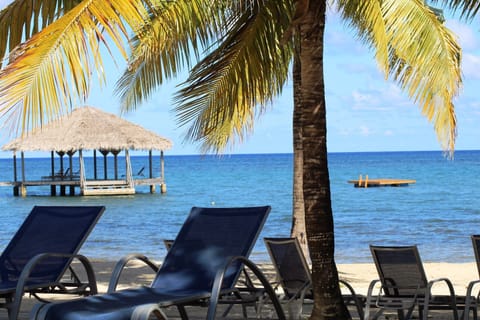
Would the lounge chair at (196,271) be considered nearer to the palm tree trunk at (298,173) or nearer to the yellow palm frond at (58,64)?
the yellow palm frond at (58,64)

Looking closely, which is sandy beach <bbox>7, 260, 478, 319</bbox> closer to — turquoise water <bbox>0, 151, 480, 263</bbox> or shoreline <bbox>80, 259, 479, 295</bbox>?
shoreline <bbox>80, 259, 479, 295</bbox>

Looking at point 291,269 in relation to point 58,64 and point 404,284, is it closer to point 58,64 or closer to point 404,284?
point 404,284

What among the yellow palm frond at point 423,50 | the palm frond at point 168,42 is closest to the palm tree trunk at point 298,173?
the yellow palm frond at point 423,50

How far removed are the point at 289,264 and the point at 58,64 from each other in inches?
87.0

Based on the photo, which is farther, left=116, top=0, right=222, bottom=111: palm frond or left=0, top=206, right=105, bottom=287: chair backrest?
left=116, top=0, right=222, bottom=111: palm frond

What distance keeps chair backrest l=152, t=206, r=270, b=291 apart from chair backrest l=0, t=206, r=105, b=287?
0.63 metres

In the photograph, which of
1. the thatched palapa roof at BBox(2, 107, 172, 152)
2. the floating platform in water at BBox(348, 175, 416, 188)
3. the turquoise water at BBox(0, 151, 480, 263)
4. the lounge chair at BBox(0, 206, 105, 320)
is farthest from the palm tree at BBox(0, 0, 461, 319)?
the floating platform in water at BBox(348, 175, 416, 188)

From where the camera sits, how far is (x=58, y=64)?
4656mm

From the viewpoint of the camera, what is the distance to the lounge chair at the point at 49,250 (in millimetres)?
5410

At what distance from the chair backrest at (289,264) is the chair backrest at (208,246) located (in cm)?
58

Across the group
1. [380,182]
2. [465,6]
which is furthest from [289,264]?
[380,182]

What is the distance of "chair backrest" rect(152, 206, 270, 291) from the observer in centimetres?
514

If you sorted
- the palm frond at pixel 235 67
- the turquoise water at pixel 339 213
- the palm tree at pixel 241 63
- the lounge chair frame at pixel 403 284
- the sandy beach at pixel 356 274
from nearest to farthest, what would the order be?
the palm tree at pixel 241 63
the lounge chair frame at pixel 403 284
the palm frond at pixel 235 67
the sandy beach at pixel 356 274
the turquoise water at pixel 339 213

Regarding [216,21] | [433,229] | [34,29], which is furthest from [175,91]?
[433,229]
